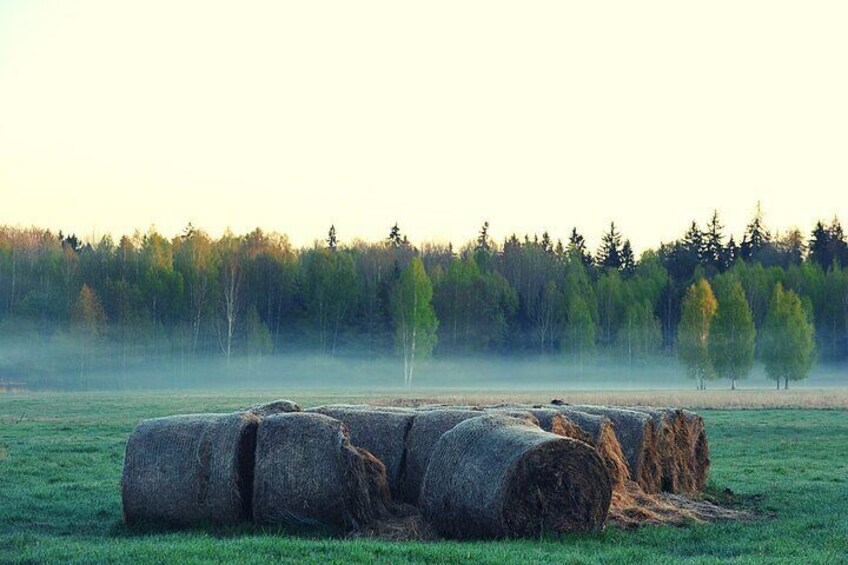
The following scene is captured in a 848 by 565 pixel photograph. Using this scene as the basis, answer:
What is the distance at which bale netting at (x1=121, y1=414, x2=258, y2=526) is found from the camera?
14.8 metres

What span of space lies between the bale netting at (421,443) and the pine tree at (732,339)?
78.7 metres

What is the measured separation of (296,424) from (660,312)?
107902 millimetres

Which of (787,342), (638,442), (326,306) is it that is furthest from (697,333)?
(638,442)

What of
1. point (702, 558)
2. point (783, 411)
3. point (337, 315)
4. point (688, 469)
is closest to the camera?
point (702, 558)

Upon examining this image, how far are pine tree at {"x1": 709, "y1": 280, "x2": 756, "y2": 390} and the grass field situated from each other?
64013mm

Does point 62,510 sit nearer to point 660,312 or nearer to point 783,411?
point 783,411

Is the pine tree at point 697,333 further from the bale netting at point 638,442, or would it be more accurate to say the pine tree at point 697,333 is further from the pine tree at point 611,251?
the bale netting at point 638,442

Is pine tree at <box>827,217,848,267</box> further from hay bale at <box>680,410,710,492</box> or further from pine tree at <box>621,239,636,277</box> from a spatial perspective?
hay bale at <box>680,410,710,492</box>

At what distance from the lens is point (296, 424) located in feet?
48.8

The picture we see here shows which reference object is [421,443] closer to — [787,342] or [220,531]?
[220,531]

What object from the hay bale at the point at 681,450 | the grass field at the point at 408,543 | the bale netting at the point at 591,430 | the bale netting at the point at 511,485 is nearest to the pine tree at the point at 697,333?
the grass field at the point at 408,543

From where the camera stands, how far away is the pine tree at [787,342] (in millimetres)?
89875

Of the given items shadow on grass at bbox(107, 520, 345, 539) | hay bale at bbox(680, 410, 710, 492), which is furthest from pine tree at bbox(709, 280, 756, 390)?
shadow on grass at bbox(107, 520, 345, 539)

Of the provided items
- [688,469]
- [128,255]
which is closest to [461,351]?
[128,255]
